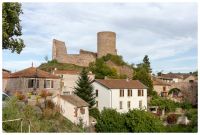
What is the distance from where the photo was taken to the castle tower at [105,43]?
2409 centimetres

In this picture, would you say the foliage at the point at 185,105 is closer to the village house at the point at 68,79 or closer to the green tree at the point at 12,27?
the village house at the point at 68,79

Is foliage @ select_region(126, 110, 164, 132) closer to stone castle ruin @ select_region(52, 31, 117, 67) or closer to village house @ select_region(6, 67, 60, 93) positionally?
village house @ select_region(6, 67, 60, 93)

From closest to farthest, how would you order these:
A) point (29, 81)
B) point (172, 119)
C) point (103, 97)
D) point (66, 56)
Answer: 1. point (172, 119)
2. point (29, 81)
3. point (103, 97)
4. point (66, 56)

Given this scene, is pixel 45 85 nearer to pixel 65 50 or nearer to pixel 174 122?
pixel 174 122

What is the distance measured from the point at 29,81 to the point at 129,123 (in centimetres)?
446

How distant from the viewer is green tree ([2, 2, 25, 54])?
16.9 feet

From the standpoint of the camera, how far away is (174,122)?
472 inches

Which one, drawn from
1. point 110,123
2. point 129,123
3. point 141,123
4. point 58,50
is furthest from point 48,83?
point 58,50

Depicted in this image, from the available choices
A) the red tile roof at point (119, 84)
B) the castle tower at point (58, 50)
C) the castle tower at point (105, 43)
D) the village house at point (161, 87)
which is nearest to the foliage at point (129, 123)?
the red tile roof at point (119, 84)

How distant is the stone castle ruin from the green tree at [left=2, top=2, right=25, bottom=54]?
16806 mm

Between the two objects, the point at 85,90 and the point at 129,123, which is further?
the point at 85,90

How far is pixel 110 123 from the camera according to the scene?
32.1 feet

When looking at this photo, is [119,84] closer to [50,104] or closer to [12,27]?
[50,104]

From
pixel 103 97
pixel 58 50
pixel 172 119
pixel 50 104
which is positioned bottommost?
pixel 172 119
